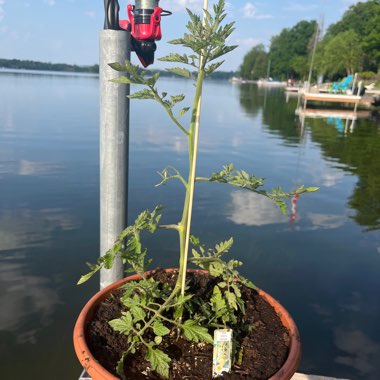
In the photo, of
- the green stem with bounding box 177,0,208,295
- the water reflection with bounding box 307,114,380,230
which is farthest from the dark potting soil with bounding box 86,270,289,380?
the water reflection with bounding box 307,114,380,230

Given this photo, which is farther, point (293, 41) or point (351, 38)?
point (293, 41)

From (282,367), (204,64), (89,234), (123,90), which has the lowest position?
(89,234)

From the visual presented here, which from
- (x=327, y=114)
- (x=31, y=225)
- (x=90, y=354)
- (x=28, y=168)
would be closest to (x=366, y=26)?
(x=327, y=114)

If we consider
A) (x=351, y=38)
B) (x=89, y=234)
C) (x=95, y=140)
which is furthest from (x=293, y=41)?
(x=89, y=234)

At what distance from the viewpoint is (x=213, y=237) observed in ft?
13.9

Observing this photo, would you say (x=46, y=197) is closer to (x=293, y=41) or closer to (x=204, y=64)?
(x=204, y=64)

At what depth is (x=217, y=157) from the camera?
8.24 m

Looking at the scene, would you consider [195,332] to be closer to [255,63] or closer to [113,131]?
[113,131]

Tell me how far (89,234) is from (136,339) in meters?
2.76

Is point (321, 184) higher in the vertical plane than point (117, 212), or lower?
lower

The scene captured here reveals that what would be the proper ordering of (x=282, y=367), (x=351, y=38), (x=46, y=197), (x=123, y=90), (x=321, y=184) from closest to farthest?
(x=282, y=367) < (x=123, y=90) < (x=46, y=197) < (x=321, y=184) < (x=351, y=38)

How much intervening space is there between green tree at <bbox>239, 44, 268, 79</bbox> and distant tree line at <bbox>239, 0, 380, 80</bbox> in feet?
0.73

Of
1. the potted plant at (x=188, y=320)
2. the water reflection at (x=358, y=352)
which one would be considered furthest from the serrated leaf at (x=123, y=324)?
the water reflection at (x=358, y=352)

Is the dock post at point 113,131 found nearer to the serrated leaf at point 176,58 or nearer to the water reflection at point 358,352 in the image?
the serrated leaf at point 176,58
